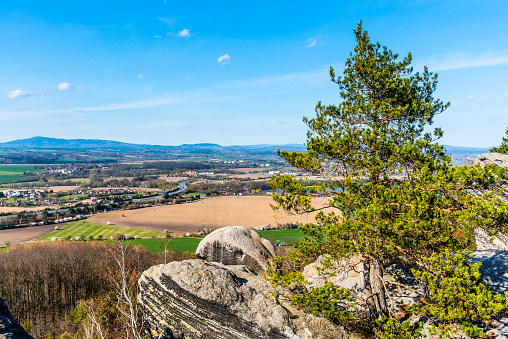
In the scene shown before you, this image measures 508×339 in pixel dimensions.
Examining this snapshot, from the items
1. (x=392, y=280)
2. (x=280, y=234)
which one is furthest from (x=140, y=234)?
(x=392, y=280)

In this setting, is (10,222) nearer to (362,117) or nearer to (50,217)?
(50,217)

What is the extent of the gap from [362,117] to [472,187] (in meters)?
4.58

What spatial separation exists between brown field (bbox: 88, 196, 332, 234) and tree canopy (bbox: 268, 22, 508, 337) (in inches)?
1610

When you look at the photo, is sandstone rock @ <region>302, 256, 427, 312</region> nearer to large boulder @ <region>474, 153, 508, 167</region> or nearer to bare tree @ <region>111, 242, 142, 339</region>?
bare tree @ <region>111, 242, 142, 339</region>

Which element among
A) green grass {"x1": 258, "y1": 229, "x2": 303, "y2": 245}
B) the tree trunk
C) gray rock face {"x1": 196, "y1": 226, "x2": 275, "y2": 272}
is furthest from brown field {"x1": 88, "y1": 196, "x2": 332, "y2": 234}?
the tree trunk

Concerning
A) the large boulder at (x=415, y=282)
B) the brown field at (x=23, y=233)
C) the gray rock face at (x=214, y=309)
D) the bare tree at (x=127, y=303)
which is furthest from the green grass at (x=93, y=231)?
the large boulder at (x=415, y=282)

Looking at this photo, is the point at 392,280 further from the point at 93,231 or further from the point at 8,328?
the point at 93,231

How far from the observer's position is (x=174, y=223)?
5931 cm

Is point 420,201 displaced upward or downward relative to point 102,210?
upward

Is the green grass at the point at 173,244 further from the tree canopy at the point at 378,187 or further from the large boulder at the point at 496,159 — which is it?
the large boulder at the point at 496,159

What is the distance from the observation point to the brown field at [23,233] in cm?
4838

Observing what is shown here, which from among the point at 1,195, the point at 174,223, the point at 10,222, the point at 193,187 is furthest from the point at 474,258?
the point at 1,195

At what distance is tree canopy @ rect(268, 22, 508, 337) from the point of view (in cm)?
758

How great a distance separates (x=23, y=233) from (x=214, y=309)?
60270mm
